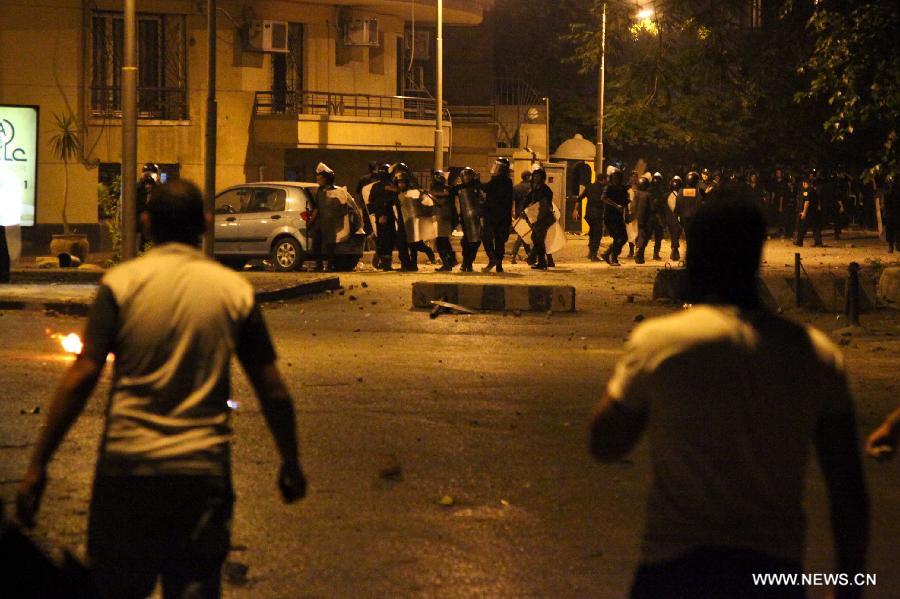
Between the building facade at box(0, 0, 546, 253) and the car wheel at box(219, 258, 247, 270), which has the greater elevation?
the building facade at box(0, 0, 546, 253)

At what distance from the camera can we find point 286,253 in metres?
25.9

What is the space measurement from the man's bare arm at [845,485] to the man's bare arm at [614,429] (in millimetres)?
451

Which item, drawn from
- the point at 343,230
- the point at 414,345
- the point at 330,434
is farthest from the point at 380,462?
the point at 343,230

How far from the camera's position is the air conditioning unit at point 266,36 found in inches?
1462

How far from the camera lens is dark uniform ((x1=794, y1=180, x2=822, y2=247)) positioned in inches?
1471

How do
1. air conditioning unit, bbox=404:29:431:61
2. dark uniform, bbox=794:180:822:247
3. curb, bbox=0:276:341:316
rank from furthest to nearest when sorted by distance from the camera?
air conditioning unit, bbox=404:29:431:61 < dark uniform, bbox=794:180:822:247 < curb, bbox=0:276:341:316

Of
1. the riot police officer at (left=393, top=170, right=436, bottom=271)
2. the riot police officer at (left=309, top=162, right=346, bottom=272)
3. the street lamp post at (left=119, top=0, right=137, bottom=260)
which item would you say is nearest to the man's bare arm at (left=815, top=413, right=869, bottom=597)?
the street lamp post at (left=119, top=0, right=137, bottom=260)

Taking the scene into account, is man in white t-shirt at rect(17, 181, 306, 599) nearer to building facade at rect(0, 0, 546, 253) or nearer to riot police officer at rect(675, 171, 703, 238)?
riot police officer at rect(675, 171, 703, 238)

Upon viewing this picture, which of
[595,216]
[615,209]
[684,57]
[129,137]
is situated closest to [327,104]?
[595,216]

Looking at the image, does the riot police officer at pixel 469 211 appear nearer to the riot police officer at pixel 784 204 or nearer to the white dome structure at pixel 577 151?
the riot police officer at pixel 784 204

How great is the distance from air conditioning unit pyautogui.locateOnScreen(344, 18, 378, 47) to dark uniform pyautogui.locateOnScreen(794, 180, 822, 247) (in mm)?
11930

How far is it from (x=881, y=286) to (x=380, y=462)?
43.3 ft

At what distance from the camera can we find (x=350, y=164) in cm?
4244

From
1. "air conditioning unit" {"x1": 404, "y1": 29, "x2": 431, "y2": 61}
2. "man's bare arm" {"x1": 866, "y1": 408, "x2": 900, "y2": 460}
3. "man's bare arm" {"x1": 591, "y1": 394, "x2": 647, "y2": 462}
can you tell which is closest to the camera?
"man's bare arm" {"x1": 591, "y1": 394, "x2": 647, "y2": 462}
